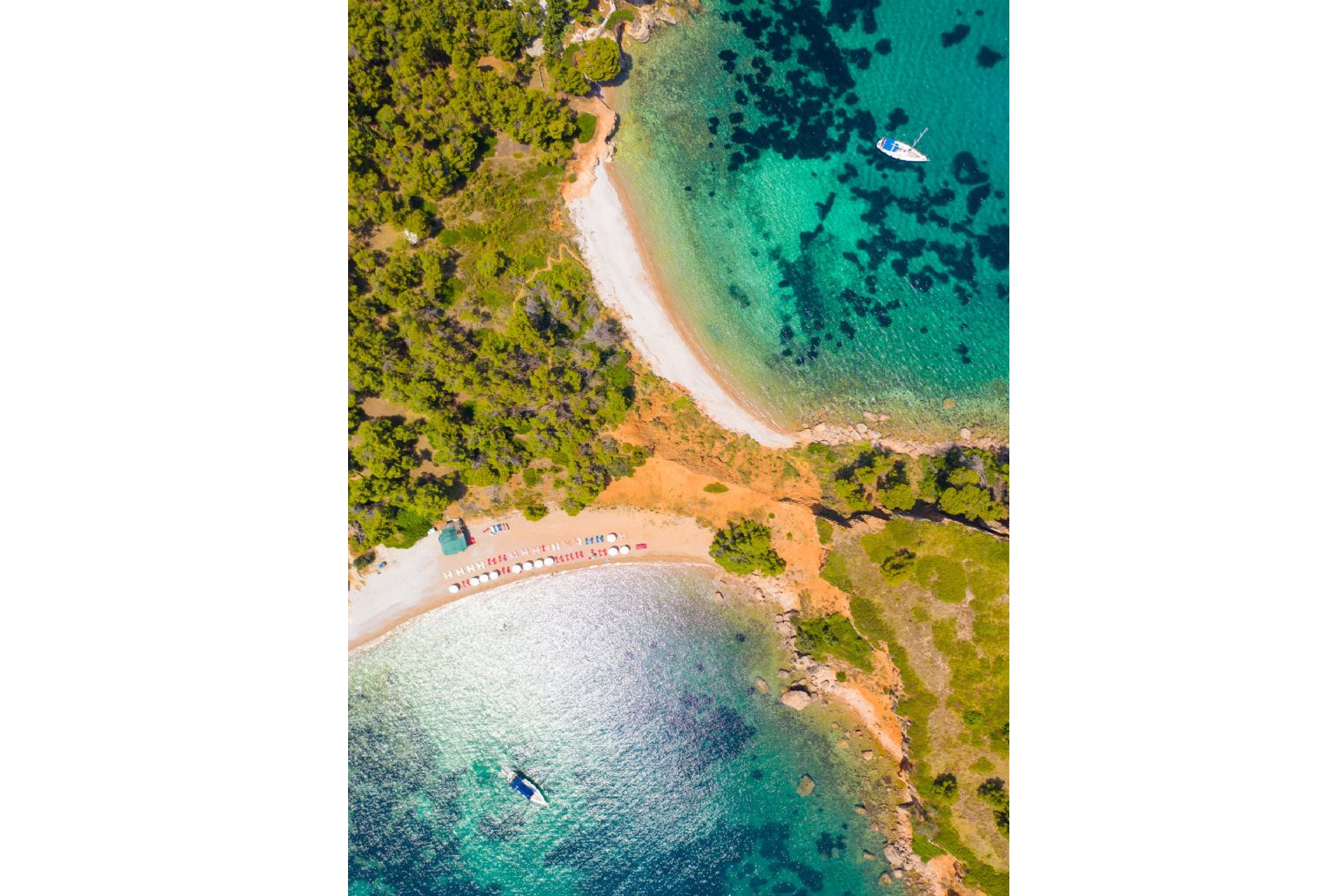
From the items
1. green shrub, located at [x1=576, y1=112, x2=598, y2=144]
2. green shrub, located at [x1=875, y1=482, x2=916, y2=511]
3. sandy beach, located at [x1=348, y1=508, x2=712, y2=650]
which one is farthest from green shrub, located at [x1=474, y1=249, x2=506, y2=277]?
green shrub, located at [x1=875, y1=482, x2=916, y2=511]

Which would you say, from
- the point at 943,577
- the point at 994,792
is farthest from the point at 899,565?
the point at 994,792

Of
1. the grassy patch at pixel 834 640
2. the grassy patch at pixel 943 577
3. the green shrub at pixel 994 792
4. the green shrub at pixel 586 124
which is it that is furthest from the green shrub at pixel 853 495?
the green shrub at pixel 586 124

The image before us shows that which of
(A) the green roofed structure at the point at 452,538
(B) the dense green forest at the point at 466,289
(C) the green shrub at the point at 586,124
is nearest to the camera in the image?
(B) the dense green forest at the point at 466,289

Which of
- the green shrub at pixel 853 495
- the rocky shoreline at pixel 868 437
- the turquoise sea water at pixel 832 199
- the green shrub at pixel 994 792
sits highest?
the turquoise sea water at pixel 832 199

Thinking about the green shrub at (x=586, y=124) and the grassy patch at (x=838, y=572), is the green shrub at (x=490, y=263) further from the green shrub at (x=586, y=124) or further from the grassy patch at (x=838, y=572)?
the grassy patch at (x=838, y=572)

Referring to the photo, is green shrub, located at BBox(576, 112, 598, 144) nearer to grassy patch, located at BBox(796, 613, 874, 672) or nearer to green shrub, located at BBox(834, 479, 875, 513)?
green shrub, located at BBox(834, 479, 875, 513)

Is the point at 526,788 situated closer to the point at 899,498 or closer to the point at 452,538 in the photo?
the point at 452,538
